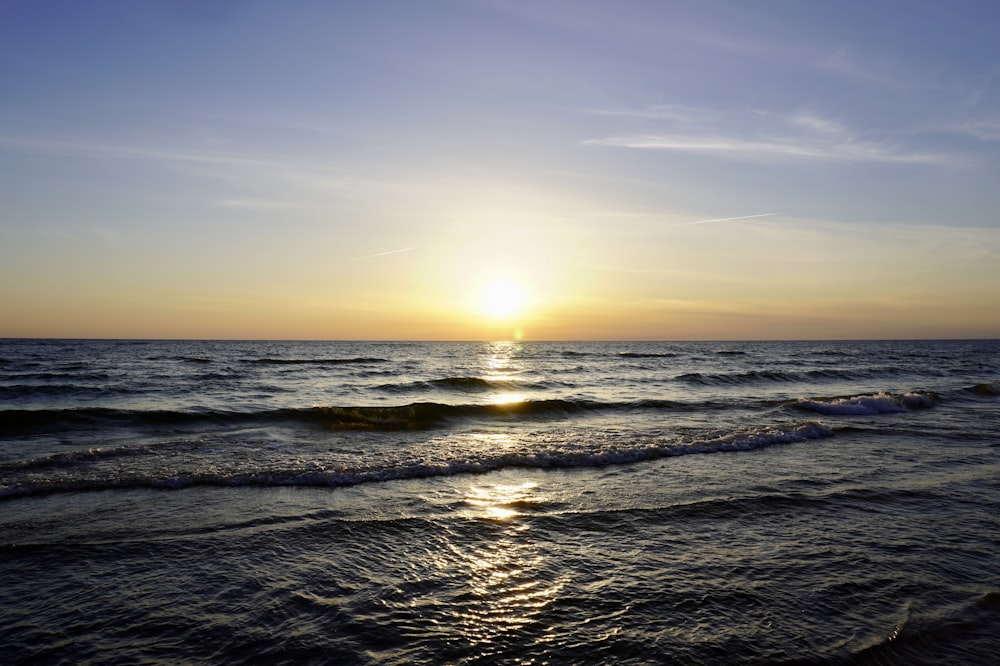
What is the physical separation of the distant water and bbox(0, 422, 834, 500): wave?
0.07 metres

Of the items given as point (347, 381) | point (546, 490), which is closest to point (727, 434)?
point (546, 490)

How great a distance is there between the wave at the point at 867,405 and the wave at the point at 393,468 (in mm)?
8768

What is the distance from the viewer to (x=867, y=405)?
22.7 m

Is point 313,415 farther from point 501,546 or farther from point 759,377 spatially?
point 759,377

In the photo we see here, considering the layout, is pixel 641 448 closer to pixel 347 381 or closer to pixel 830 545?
pixel 830 545

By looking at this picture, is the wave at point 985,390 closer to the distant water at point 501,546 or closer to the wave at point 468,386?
the distant water at point 501,546

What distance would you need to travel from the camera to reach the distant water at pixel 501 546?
4.74 metres

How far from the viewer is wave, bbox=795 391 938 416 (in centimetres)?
2224

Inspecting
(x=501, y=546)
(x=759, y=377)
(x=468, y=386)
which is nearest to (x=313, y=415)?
(x=468, y=386)

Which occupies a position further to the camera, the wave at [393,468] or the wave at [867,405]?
the wave at [867,405]

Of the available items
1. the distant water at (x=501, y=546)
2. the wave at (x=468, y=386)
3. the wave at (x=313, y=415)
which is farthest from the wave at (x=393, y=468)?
the wave at (x=468, y=386)

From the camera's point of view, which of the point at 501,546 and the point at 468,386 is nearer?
the point at 501,546

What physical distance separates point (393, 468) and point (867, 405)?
20654mm

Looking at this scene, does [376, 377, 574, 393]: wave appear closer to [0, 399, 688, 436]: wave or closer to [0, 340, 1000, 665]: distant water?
[0, 399, 688, 436]: wave
